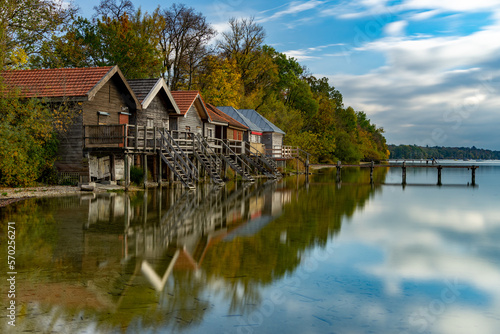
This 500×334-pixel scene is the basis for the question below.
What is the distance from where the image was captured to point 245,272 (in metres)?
9.52

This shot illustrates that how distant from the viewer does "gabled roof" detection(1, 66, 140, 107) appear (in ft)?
85.5

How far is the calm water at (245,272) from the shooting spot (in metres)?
6.95

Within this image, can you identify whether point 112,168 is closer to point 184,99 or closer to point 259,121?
point 184,99

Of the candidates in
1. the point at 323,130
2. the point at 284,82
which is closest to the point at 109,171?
the point at 284,82

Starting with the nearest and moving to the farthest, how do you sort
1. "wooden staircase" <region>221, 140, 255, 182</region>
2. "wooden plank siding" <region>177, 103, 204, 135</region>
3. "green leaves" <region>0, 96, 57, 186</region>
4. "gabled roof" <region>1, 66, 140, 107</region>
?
"green leaves" <region>0, 96, 57, 186</region>
"gabled roof" <region>1, 66, 140, 107</region>
"wooden plank siding" <region>177, 103, 204, 135</region>
"wooden staircase" <region>221, 140, 255, 182</region>

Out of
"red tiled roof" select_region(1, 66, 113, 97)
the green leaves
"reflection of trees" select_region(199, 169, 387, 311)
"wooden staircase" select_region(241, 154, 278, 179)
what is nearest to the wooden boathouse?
→ "red tiled roof" select_region(1, 66, 113, 97)

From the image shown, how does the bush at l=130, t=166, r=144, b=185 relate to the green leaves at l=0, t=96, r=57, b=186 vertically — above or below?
below

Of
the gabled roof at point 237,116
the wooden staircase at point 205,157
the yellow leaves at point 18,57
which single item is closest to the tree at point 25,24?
the yellow leaves at point 18,57

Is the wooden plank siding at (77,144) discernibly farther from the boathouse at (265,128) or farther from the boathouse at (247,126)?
the boathouse at (265,128)

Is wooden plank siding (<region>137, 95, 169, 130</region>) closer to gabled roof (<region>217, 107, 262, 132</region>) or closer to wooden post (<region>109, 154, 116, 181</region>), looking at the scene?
Answer: wooden post (<region>109, 154, 116, 181</region>)

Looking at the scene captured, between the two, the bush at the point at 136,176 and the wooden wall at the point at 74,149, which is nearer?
the wooden wall at the point at 74,149

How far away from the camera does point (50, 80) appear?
1078 inches

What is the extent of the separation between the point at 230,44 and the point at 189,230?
58.4m

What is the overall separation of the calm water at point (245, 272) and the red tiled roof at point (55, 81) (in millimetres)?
9823
